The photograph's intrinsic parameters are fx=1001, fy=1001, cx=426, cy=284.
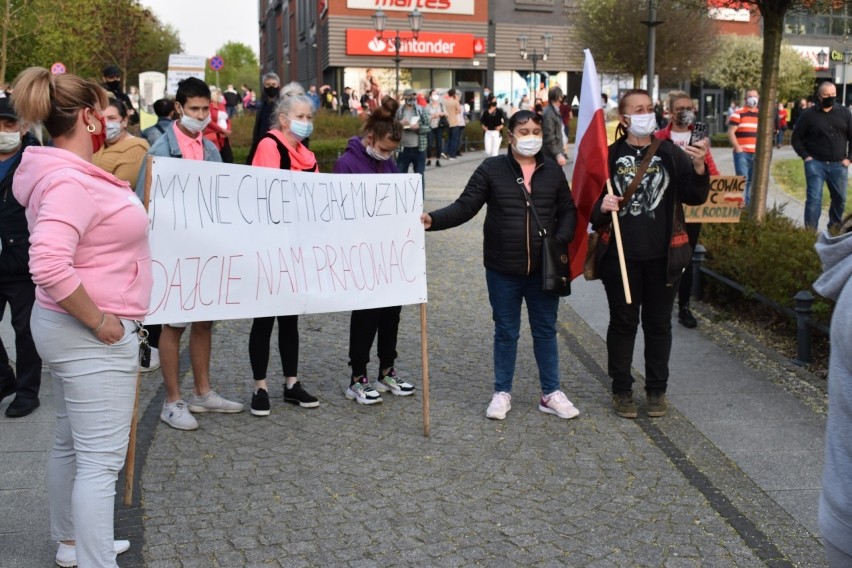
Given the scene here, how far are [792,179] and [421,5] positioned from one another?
90.3 ft

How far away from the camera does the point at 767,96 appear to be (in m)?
9.93

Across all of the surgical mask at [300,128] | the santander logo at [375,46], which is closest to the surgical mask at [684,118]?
the surgical mask at [300,128]

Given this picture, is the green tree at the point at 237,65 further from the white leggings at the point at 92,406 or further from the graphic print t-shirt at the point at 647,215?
the white leggings at the point at 92,406

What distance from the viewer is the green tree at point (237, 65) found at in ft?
407

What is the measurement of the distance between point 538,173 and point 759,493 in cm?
220

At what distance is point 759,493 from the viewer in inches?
191

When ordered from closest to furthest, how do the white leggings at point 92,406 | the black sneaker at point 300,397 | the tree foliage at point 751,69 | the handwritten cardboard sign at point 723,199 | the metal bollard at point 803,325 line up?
the white leggings at point 92,406 < the black sneaker at point 300,397 < the metal bollard at point 803,325 < the handwritten cardboard sign at point 723,199 < the tree foliage at point 751,69

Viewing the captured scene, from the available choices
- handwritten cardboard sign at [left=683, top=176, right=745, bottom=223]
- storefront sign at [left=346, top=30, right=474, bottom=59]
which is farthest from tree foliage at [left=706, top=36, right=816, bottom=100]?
handwritten cardboard sign at [left=683, top=176, right=745, bottom=223]

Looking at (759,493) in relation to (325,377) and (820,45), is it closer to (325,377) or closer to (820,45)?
(325,377)

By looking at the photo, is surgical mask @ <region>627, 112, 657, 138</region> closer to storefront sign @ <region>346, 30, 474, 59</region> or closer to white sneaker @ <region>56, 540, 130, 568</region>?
white sneaker @ <region>56, 540, 130, 568</region>

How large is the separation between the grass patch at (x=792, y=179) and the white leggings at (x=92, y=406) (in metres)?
15.7

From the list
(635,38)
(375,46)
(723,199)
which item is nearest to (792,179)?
(635,38)

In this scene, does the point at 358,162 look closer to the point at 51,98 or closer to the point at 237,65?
the point at 51,98

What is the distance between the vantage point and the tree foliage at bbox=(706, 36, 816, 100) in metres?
43.0
